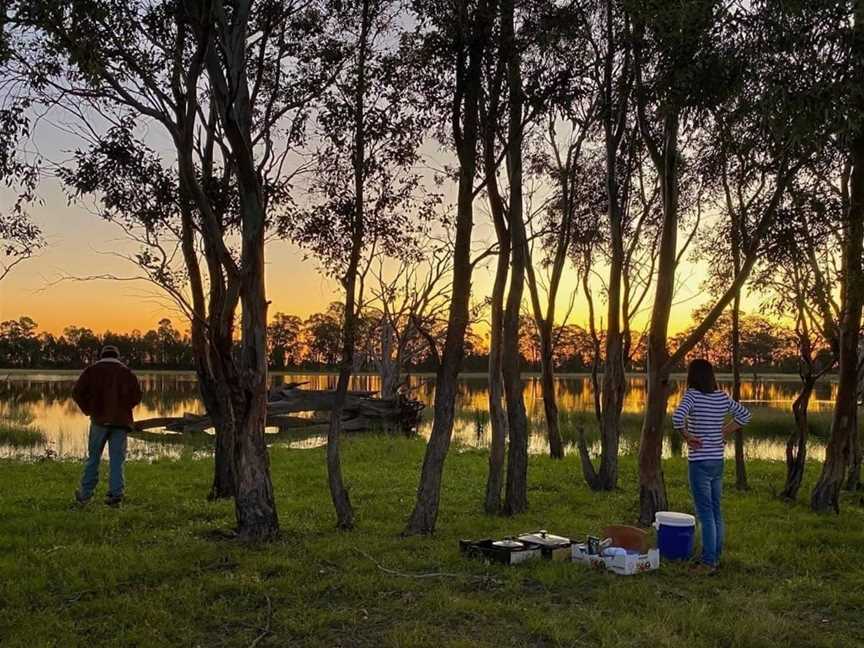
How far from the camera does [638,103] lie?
→ 931cm

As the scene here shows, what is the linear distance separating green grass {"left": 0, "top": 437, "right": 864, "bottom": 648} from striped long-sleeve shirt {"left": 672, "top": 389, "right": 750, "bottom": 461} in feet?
3.39

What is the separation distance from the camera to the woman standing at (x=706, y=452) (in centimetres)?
679

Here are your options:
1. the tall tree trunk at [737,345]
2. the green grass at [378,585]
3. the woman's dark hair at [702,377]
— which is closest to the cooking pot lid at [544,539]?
the green grass at [378,585]

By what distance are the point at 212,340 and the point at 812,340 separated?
30.8ft

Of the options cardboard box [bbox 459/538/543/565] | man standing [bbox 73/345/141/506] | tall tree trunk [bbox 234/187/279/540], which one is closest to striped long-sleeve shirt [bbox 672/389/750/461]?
cardboard box [bbox 459/538/543/565]

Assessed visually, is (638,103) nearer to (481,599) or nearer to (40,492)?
(481,599)

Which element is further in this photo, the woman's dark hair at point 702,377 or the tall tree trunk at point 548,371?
the tall tree trunk at point 548,371

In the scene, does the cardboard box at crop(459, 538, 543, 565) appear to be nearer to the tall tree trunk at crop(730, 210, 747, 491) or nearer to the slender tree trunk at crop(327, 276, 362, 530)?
the slender tree trunk at crop(327, 276, 362, 530)

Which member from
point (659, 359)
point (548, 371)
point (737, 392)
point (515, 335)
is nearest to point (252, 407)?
point (515, 335)

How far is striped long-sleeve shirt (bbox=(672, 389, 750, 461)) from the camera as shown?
6.82 metres

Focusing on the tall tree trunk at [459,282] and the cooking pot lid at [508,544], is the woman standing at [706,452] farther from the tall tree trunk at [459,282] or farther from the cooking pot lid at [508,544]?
the tall tree trunk at [459,282]

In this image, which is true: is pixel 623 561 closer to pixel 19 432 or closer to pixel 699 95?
pixel 699 95

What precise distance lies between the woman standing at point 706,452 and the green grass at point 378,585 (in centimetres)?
32

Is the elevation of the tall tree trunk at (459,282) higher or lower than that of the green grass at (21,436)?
higher
